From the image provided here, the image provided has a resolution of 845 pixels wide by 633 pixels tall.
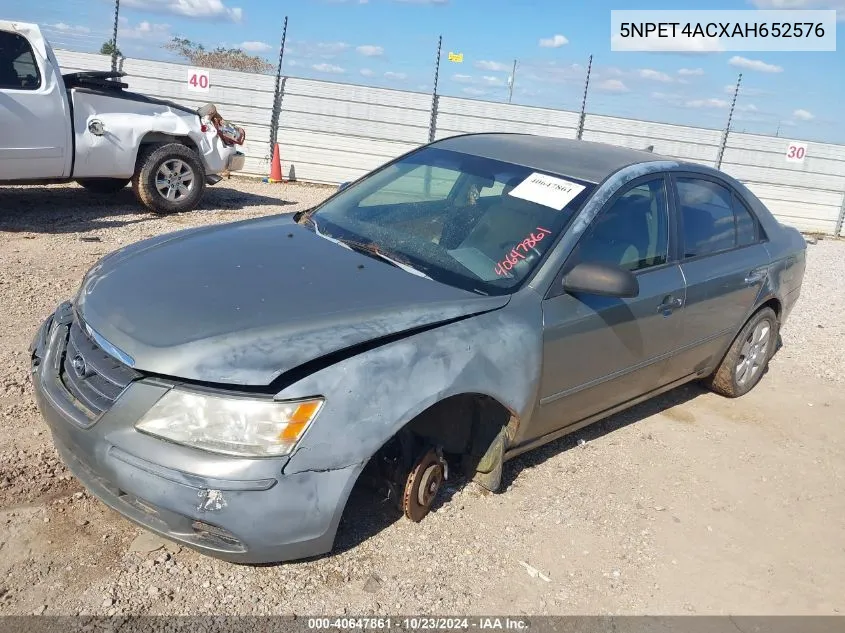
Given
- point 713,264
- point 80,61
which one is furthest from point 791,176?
point 80,61

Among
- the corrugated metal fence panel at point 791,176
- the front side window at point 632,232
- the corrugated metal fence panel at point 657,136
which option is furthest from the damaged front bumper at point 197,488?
the corrugated metal fence panel at point 791,176

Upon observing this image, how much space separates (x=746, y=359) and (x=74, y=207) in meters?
7.69

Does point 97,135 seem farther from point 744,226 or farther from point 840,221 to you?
point 840,221

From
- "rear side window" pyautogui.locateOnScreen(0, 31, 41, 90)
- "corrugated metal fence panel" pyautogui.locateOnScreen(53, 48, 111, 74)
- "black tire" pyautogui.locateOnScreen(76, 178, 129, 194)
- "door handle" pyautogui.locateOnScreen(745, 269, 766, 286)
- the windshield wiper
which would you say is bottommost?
"black tire" pyautogui.locateOnScreen(76, 178, 129, 194)

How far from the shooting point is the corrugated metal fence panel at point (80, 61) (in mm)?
12688

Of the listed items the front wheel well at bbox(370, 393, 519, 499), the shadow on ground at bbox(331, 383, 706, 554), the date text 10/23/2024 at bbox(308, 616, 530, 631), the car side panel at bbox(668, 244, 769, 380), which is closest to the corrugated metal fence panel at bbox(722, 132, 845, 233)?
the car side panel at bbox(668, 244, 769, 380)

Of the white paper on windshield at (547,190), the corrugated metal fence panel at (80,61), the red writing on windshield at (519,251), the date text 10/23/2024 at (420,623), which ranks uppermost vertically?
the corrugated metal fence panel at (80,61)

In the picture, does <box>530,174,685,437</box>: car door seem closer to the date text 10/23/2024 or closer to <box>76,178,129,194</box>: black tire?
the date text 10/23/2024

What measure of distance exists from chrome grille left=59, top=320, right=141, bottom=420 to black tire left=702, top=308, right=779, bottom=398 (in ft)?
12.7

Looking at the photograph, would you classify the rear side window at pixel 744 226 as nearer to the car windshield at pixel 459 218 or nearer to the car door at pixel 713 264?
the car door at pixel 713 264

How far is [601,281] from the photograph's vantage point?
10.5ft

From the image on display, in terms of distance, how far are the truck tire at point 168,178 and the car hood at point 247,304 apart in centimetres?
564

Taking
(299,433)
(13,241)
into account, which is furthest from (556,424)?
(13,241)

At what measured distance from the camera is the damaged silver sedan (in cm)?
247
